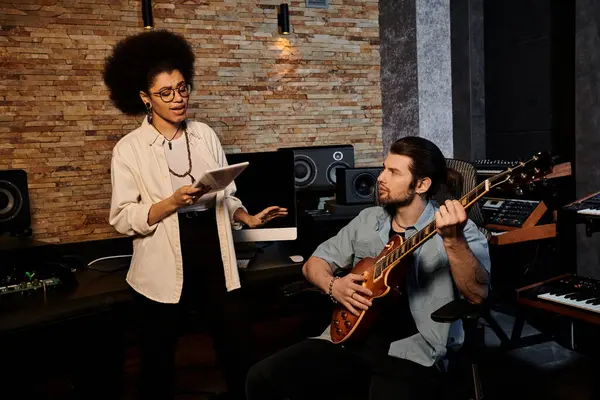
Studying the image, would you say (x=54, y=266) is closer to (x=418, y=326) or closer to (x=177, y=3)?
(x=418, y=326)

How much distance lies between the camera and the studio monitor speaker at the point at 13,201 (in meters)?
3.05

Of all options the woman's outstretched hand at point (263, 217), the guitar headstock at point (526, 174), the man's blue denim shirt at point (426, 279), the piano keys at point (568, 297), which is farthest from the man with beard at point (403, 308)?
the piano keys at point (568, 297)

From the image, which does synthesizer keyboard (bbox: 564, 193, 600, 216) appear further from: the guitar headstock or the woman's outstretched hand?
the woman's outstretched hand

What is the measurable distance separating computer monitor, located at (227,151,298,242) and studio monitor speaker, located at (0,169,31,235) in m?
1.09

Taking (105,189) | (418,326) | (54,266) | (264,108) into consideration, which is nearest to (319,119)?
(264,108)

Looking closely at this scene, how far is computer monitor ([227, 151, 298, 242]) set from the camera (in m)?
3.09

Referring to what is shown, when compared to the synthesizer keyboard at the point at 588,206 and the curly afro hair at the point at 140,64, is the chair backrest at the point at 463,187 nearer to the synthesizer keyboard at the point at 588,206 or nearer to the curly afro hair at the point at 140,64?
the synthesizer keyboard at the point at 588,206

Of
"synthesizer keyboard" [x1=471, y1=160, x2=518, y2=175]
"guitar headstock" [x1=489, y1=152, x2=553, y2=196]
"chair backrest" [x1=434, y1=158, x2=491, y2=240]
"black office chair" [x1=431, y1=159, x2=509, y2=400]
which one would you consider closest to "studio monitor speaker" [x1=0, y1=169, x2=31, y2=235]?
"chair backrest" [x1=434, y1=158, x2=491, y2=240]

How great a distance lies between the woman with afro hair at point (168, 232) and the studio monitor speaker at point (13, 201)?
1.04 m

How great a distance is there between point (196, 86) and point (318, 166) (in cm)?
116

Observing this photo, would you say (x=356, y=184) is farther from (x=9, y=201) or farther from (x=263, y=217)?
(x=9, y=201)

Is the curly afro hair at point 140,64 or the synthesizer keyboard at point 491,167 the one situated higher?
the curly afro hair at point 140,64

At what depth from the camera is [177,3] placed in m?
4.36

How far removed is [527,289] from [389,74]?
8.28ft
